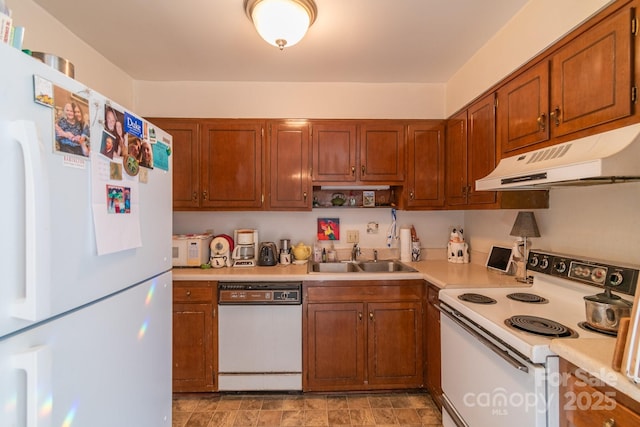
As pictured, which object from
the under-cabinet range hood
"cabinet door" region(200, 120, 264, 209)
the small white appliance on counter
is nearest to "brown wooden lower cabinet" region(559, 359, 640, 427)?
the under-cabinet range hood

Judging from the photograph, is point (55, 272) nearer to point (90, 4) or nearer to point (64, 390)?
point (64, 390)

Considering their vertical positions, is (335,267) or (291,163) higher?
(291,163)

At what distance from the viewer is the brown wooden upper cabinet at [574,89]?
1136 mm

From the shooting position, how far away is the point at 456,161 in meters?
2.40

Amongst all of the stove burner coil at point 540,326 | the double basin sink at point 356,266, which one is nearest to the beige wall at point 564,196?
the stove burner coil at point 540,326

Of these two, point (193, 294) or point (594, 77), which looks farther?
point (193, 294)

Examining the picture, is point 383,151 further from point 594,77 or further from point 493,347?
point 493,347

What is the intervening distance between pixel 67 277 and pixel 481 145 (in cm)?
229

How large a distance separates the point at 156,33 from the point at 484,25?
207cm

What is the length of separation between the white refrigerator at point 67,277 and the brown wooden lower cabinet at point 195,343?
3.28ft

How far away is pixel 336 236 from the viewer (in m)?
2.83

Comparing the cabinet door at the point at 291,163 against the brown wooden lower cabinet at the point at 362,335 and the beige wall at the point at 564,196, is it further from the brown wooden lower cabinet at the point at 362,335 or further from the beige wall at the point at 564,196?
the beige wall at the point at 564,196

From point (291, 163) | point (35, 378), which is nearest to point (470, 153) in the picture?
point (291, 163)

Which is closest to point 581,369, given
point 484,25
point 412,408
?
point 412,408
